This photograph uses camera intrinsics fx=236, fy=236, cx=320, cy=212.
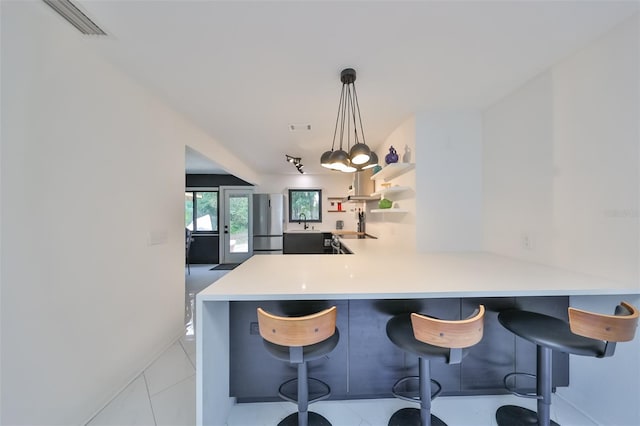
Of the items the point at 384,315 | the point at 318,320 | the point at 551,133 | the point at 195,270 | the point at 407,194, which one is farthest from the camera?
the point at 195,270

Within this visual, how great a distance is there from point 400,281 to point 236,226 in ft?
19.2

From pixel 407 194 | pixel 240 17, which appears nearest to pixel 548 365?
pixel 407 194

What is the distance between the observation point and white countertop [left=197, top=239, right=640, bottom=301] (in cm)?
122

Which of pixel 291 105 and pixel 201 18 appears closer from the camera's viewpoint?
pixel 201 18

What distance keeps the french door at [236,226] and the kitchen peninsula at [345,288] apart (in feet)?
15.9

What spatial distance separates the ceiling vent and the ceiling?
58mm

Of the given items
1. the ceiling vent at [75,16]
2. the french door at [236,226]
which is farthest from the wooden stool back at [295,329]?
the french door at [236,226]

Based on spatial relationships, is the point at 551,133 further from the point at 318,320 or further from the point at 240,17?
the point at 240,17

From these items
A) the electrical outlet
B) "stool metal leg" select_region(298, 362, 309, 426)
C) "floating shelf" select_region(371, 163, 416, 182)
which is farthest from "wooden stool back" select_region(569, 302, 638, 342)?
"floating shelf" select_region(371, 163, 416, 182)

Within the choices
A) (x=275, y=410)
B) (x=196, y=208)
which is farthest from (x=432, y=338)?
(x=196, y=208)

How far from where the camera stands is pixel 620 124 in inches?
54.2

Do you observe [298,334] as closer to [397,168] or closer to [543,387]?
[543,387]

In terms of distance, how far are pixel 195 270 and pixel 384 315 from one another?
5343 mm

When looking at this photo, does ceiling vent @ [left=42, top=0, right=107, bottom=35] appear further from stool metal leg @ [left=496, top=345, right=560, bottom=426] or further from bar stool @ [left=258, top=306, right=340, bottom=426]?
stool metal leg @ [left=496, top=345, right=560, bottom=426]
